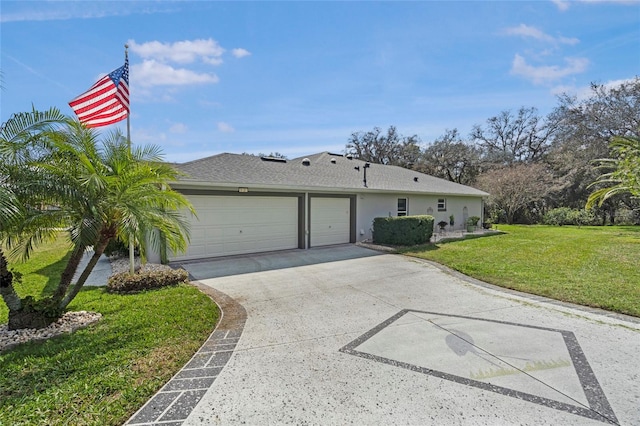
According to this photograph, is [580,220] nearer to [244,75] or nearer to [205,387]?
[244,75]

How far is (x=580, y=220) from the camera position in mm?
23016

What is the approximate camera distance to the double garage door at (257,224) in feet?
32.9

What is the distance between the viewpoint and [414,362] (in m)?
3.60

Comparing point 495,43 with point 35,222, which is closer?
point 35,222

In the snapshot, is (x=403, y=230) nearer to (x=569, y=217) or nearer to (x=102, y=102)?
(x=102, y=102)

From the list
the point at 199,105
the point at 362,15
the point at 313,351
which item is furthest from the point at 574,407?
the point at 199,105

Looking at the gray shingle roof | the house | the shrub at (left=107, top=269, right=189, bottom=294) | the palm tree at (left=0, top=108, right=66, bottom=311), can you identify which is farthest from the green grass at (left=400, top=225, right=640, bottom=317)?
the palm tree at (left=0, top=108, right=66, bottom=311)

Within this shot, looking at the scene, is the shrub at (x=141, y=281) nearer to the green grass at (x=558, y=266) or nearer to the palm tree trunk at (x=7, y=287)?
the palm tree trunk at (x=7, y=287)

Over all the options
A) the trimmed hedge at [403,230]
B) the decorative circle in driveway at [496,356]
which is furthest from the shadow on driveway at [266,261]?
the decorative circle in driveway at [496,356]

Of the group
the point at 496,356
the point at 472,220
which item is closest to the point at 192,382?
the point at 496,356

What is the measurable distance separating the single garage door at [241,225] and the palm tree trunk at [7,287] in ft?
16.9

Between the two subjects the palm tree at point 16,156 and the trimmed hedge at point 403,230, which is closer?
the palm tree at point 16,156

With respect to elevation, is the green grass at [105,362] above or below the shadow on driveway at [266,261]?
below

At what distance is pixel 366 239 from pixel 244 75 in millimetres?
8513
